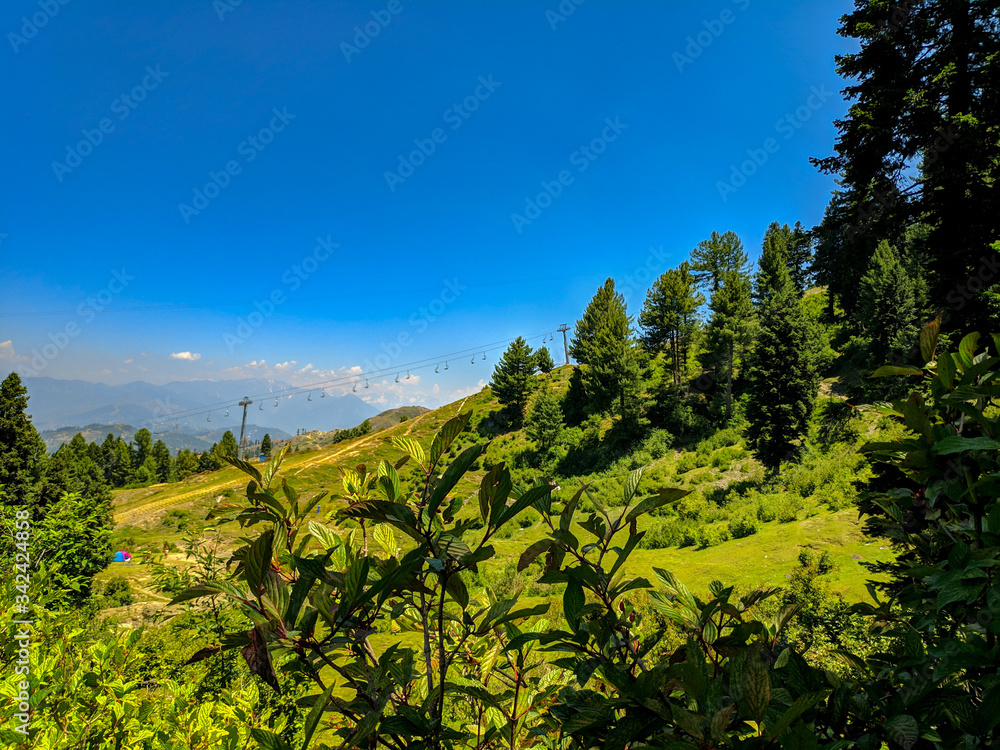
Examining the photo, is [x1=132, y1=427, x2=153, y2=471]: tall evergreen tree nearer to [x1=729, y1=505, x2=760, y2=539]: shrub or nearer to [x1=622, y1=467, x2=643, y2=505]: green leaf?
[x1=729, y1=505, x2=760, y2=539]: shrub

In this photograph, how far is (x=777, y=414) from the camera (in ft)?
52.8

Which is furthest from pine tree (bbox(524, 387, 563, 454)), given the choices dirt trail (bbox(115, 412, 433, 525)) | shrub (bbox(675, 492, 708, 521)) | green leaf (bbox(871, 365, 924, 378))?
green leaf (bbox(871, 365, 924, 378))

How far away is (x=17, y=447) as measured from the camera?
16859 millimetres

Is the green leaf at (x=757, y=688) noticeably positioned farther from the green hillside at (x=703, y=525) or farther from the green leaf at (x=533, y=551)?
the green hillside at (x=703, y=525)

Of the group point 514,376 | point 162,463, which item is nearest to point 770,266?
point 514,376

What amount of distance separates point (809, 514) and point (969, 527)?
12.5 meters

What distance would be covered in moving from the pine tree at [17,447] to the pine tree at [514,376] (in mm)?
28262

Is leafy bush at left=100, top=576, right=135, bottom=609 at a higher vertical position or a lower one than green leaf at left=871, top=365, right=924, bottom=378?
lower

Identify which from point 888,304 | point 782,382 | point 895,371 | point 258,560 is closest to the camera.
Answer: point 258,560

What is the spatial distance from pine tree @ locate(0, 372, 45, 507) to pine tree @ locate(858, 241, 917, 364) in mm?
40426

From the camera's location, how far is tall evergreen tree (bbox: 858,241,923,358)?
24.2 m

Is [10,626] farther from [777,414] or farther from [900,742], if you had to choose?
[777,414]

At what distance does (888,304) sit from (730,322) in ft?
32.9

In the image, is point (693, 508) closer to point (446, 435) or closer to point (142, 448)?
point (446, 435)
